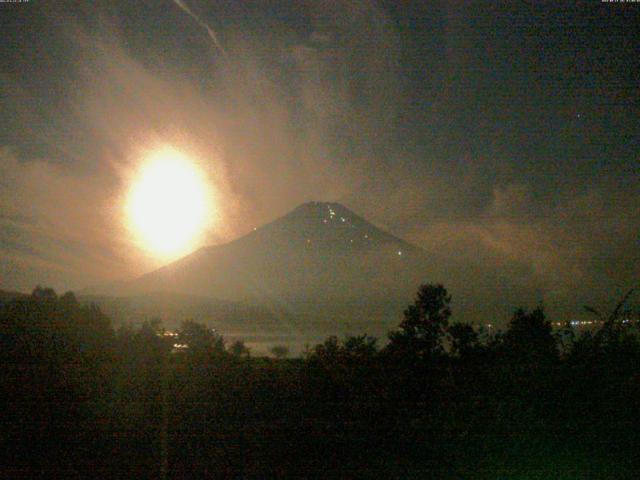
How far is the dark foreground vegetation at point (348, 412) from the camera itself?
4.35 m

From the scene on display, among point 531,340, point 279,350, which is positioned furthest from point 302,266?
point 531,340

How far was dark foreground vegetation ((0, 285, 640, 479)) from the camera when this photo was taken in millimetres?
4352

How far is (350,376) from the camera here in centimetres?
529

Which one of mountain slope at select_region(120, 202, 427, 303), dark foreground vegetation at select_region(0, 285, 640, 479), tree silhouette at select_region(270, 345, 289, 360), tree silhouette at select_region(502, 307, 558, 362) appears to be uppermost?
mountain slope at select_region(120, 202, 427, 303)

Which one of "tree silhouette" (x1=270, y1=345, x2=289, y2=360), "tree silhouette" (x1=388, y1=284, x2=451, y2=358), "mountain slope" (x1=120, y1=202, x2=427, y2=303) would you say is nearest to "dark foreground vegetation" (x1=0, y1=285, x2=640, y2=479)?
"tree silhouette" (x1=388, y1=284, x2=451, y2=358)

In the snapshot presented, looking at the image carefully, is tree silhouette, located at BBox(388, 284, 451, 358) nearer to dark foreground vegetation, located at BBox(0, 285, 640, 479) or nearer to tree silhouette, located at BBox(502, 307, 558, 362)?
dark foreground vegetation, located at BBox(0, 285, 640, 479)

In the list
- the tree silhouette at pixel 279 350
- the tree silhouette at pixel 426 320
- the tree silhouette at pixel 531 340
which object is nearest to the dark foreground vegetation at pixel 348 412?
the tree silhouette at pixel 531 340

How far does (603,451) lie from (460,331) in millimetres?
2479

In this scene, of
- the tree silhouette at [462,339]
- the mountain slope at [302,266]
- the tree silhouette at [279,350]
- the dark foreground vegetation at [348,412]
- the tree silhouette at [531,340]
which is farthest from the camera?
the mountain slope at [302,266]

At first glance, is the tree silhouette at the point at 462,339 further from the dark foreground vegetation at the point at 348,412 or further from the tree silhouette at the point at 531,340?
the tree silhouette at the point at 531,340

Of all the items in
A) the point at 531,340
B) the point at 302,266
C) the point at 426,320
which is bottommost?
the point at 531,340

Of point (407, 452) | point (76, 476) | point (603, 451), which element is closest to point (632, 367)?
point (603, 451)

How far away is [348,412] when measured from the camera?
5.11 metres

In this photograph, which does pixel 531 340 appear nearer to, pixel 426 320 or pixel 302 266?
pixel 426 320
